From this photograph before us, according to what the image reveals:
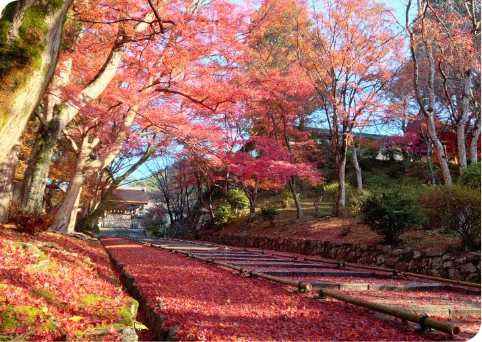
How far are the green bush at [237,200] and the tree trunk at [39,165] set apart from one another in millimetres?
12305

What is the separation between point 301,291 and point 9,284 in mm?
3185

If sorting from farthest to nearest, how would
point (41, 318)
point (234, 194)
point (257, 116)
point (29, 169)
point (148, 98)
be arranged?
point (234, 194) < point (257, 116) < point (148, 98) < point (29, 169) < point (41, 318)

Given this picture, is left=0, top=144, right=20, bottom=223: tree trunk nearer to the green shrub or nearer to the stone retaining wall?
the stone retaining wall

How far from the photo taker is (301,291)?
15.1 feet

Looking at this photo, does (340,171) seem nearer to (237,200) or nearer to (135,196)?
(237,200)

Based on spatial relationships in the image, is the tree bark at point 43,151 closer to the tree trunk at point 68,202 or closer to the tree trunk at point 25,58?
the tree trunk at point 68,202

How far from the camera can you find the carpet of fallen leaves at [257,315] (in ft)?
9.37

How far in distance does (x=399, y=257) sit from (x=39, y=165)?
29.9 ft

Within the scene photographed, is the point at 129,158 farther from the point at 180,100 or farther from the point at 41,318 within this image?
the point at 41,318

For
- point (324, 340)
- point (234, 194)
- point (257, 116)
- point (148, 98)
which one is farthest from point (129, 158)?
point (324, 340)

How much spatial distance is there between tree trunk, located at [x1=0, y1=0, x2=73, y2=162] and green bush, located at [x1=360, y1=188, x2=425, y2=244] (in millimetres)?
7764

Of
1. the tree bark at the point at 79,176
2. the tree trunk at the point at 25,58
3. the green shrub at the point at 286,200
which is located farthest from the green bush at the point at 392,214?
the green shrub at the point at 286,200

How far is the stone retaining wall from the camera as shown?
6887 mm

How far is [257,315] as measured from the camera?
3426 millimetres
